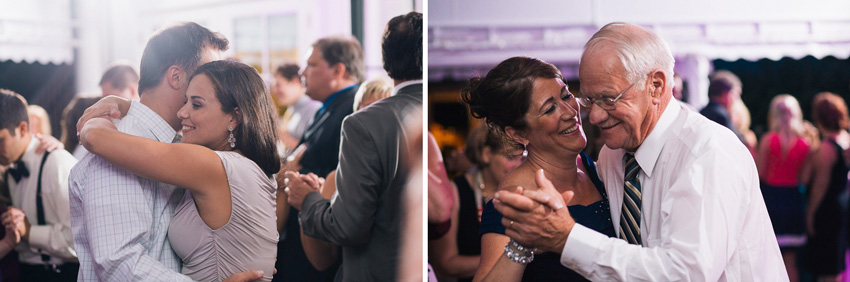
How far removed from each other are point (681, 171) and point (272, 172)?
1352 mm

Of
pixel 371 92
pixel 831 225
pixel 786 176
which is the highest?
pixel 371 92

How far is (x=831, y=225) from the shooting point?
202 inches

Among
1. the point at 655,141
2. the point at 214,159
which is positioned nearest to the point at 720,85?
the point at 655,141

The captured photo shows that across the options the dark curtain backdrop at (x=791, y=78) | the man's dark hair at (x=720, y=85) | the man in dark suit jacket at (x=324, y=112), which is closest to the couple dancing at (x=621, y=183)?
the man in dark suit jacket at (x=324, y=112)

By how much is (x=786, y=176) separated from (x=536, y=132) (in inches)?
164

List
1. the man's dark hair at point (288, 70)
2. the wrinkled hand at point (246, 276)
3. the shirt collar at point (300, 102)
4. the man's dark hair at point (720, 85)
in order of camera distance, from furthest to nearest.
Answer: the man's dark hair at point (720, 85) → the shirt collar at point (300, 102) → the man's dark hair at point (288, 70) → the wrinkled hand at point (246, 276)

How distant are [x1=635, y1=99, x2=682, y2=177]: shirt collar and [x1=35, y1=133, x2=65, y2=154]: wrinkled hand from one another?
2101mm

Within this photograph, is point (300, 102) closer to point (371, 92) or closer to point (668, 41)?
point (371, 92)

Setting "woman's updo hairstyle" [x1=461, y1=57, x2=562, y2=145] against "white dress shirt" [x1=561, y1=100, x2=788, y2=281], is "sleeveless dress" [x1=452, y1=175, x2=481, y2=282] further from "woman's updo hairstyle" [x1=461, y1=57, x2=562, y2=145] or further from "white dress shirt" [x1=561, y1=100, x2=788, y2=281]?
"white dress shirt" [x1=561, y1=100, x2=788, y2=281]

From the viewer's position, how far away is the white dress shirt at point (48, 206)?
7.93 ft

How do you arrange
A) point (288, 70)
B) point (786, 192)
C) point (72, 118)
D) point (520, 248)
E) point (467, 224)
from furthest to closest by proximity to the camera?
point (786, 192)
point (467, 224)
point (288, 70)
point (72, 118)
point (520, 248)

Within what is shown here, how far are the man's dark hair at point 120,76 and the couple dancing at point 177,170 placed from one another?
102 mm

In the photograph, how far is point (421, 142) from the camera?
2.64m

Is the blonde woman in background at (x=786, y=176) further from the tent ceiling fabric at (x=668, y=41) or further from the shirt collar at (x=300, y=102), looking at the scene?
the shirt collar at (x=300, y=102)
